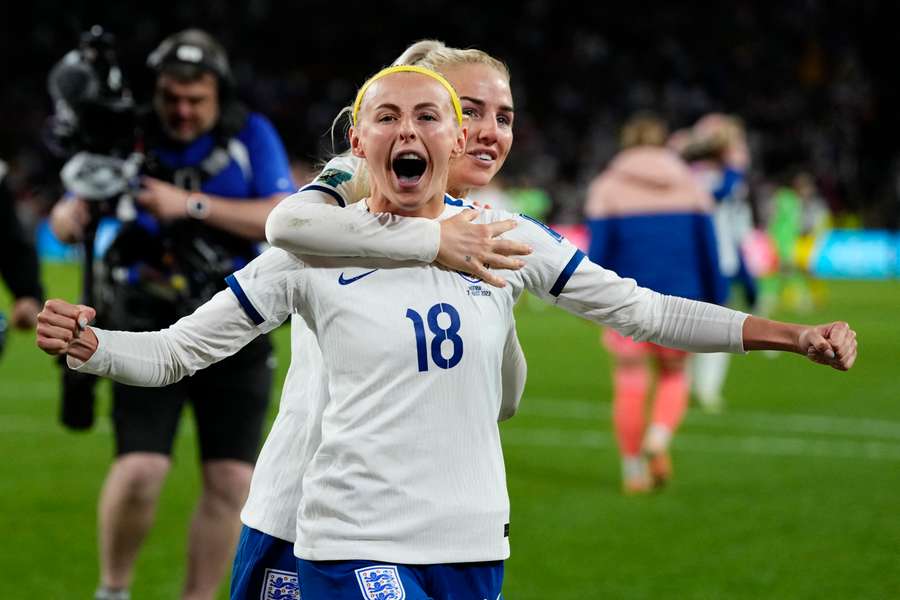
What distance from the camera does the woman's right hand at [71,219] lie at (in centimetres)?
491

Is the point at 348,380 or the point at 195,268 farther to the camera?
the point at 195,268

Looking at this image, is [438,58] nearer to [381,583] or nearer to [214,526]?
[381,583]

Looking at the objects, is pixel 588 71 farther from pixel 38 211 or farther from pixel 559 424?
pixel 559 424

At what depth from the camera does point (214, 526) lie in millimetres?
5035

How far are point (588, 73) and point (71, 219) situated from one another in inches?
1288

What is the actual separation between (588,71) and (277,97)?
Result: 27.1ft

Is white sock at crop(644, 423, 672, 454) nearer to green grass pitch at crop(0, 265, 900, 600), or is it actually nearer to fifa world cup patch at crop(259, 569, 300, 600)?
green grass pitch at crop(0, 265, 900, 600)

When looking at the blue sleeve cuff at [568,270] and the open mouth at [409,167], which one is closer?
the open mouth at [409,167]

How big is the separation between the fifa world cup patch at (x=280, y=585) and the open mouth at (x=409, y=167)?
1.00 meters

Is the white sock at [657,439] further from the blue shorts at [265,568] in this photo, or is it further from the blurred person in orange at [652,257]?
the blue shorts at [265,568]

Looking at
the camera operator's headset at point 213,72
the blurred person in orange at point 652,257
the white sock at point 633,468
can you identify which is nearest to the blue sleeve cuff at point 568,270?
the camera operator's headset at point 213,72

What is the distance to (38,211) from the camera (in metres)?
33.6

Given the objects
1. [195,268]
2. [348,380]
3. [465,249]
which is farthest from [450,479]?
[195,268]

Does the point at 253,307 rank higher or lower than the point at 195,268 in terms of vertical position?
lower
